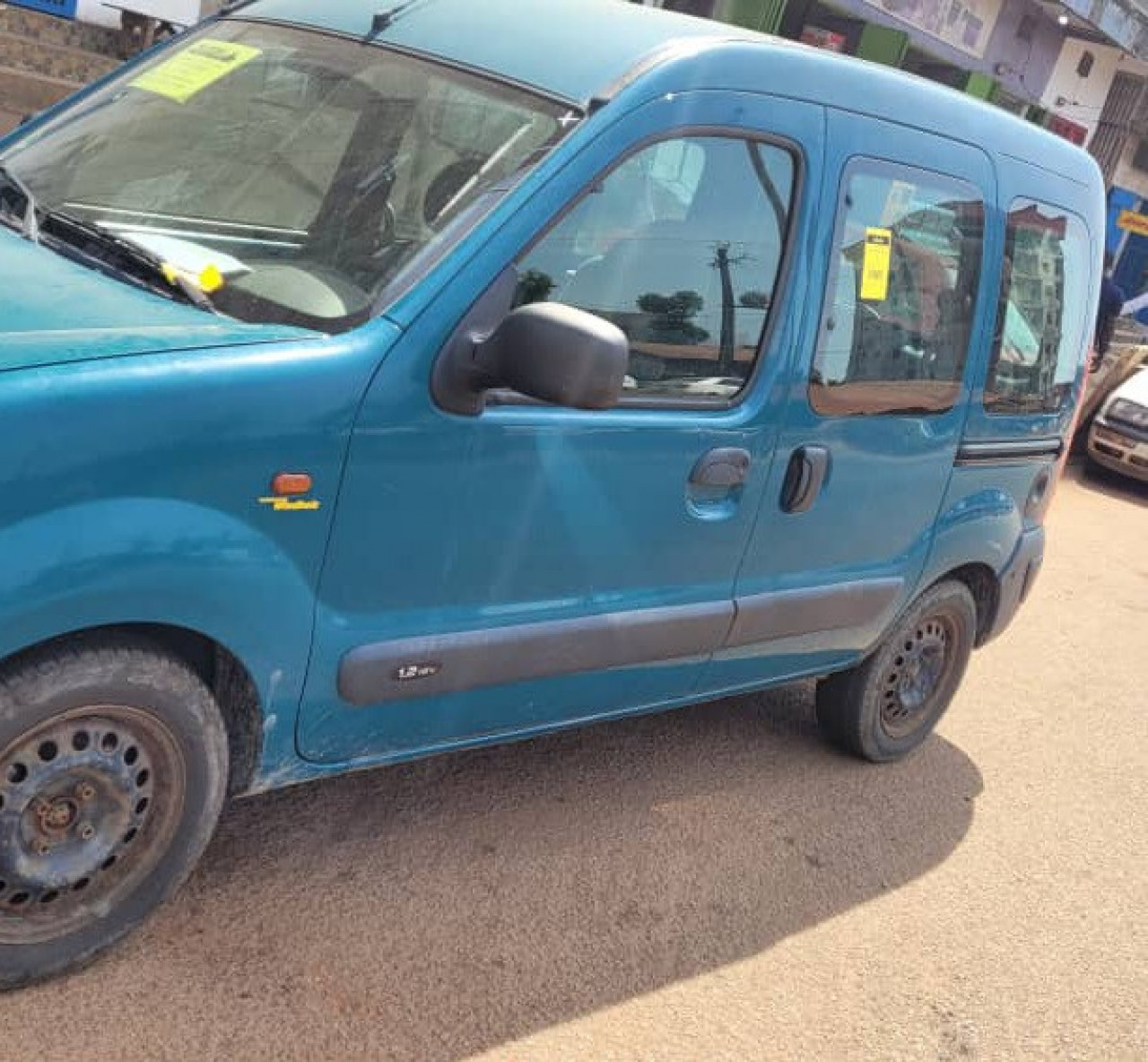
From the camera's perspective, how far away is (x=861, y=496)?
3.96 meters

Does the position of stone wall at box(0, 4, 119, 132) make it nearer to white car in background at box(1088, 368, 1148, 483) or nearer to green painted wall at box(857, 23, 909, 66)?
white car in background at box(1088, 368, 1148, 483)

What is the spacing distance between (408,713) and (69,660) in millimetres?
834

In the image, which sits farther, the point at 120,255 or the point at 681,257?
the point at 681,257

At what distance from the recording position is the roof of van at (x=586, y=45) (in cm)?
315

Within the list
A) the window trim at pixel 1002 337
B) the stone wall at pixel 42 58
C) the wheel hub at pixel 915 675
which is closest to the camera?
the window trim at pixel 1002 337

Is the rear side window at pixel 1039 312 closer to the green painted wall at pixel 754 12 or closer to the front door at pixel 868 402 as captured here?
the front door at pixel 868 402

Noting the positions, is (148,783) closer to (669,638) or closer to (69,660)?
(69,660)

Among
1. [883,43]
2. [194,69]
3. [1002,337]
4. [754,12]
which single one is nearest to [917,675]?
[1002,337]

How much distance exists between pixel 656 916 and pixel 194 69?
8.08 ft

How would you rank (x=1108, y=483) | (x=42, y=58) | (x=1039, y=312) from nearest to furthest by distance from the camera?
(x=1039, y=312), (x=42, y=58), (x=1108, y=483)

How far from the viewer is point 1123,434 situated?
1221 centimetres

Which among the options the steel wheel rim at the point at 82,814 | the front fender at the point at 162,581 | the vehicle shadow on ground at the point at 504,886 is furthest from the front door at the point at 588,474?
the vehicle shadow on ground at the point at 504,886

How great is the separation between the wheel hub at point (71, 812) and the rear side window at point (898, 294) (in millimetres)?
1973

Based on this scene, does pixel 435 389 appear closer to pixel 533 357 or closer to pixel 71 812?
pixel 533 357
